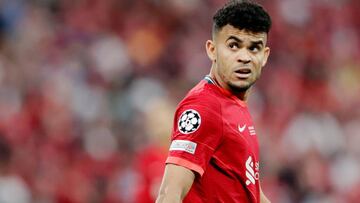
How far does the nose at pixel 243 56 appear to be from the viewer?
4641mm

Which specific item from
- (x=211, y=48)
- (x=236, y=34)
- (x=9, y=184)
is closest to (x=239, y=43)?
(x=236, y=34)

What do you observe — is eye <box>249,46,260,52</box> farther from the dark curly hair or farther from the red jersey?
the red jersey

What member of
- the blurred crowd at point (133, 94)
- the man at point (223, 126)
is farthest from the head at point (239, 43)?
the blurred crowd at point (133, 94)

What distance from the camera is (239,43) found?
4676 mm

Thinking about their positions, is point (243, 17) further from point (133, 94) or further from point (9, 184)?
point (133, 94)

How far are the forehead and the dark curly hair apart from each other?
0.05 ft

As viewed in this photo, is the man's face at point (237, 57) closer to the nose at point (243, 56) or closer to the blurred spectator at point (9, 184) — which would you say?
the nose at point (243, 56)

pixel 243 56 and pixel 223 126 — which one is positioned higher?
pixel 243 56

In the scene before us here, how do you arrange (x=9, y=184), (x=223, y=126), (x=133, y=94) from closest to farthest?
(x=223, y=126) < (x=9, y=184) < (x=133, y=94)

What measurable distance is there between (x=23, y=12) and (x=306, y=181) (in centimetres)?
433

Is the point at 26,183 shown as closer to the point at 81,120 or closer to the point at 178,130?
the point at 81,120

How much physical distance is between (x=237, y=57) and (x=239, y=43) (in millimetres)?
74

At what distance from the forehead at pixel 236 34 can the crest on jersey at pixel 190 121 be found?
0.44 metres

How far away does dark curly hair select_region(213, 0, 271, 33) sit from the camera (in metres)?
4.67
